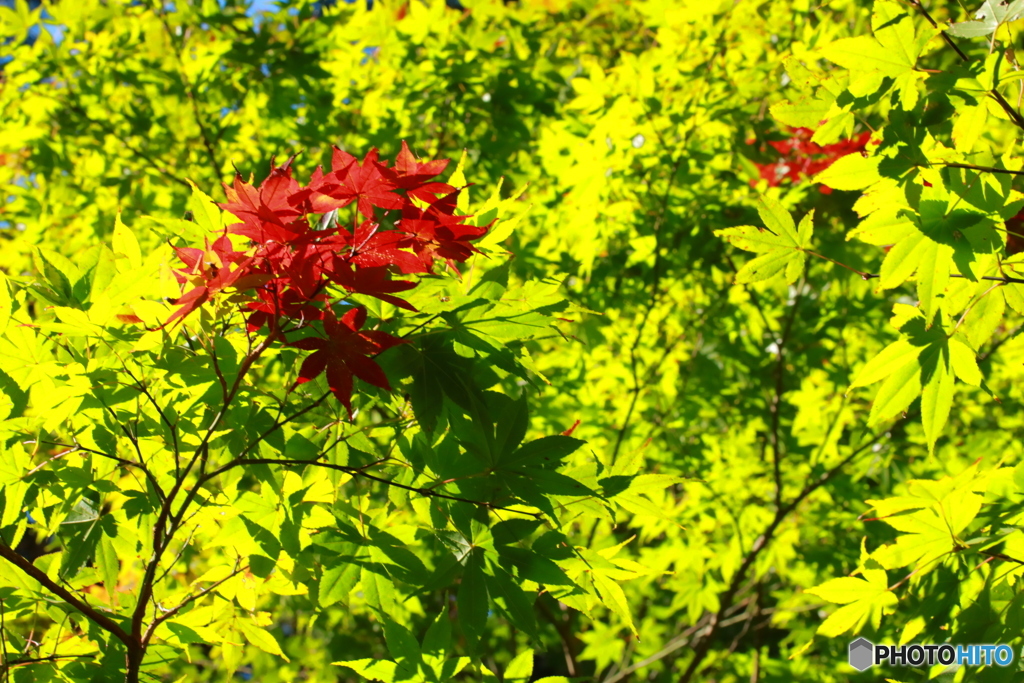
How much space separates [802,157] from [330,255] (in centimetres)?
214

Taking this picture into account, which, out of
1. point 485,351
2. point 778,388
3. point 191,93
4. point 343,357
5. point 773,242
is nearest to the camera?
point 343,357

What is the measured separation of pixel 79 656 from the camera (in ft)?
3.65

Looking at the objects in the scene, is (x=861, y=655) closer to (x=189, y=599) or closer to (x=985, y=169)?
(x=985, y=169)

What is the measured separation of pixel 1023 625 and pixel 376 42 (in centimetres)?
278

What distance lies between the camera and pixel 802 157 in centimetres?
256

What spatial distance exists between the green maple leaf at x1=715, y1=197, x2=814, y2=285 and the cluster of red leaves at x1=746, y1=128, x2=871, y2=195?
3.55ft

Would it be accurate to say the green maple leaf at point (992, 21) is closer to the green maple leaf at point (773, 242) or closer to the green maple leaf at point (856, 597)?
the green maple leaf at point (773, 242)

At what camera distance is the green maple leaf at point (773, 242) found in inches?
48.9

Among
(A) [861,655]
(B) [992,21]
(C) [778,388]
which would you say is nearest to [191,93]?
(C) [778,388]

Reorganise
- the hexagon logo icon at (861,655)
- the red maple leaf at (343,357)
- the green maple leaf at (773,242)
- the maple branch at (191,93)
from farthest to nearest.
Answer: the maple branch at (191,93), the hexagon logo icon at (861,655), the green maple leaf at (773,242), the red maple leaf at (343,357)

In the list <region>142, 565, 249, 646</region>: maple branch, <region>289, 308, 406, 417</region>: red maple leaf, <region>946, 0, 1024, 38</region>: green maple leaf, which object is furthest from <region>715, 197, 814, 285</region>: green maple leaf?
<region>142, 565, 249, 646</region>: maple branch

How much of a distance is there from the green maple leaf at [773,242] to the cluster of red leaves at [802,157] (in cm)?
108

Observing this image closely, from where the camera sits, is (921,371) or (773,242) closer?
(921,371)

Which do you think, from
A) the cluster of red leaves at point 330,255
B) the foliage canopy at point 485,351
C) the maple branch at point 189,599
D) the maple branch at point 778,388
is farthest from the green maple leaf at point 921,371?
the maple branch at point 778,388
